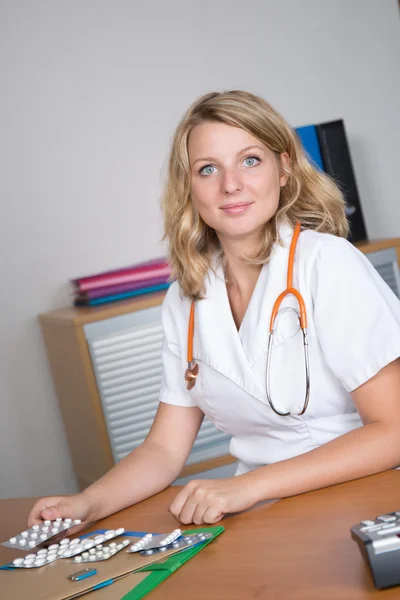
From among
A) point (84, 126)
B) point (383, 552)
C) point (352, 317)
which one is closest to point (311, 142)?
point (84, 126)

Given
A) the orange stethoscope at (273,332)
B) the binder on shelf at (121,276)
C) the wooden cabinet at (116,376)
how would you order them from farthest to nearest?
the binder on shelf at (121,276) < the wooden cabinet at (116,376) < the orange stethoscope at (273,332)

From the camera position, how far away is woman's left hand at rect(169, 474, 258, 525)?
54.7 inches

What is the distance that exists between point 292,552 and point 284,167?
3.17 ft

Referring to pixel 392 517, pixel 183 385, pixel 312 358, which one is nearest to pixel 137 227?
pixel 183 385

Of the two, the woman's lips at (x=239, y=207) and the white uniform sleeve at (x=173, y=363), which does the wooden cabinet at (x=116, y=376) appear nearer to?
the white uniform sleeve at (x=173, y=363)

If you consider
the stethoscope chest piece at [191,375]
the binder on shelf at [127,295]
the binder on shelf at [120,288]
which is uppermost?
the binder on shelf at [120,288]

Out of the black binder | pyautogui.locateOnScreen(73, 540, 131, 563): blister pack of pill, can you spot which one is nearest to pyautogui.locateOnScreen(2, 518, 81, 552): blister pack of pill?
pyautogui.locateOnScreen(73, 540, 131, 563): blister pack of pill

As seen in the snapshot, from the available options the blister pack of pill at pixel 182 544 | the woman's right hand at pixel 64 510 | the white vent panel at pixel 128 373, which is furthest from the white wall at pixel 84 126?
the blister pack of pill at pixel 182 544

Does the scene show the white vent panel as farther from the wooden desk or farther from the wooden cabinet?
the wooden desk

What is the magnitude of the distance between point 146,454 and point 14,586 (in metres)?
0.55

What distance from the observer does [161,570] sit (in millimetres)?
1219

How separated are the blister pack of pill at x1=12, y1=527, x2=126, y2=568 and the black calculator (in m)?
0.47

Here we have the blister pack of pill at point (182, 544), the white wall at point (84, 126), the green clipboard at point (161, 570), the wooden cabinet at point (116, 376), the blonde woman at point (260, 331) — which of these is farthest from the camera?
the white wall at point (84, 126)

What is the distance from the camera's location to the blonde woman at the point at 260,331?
60.4 inches
